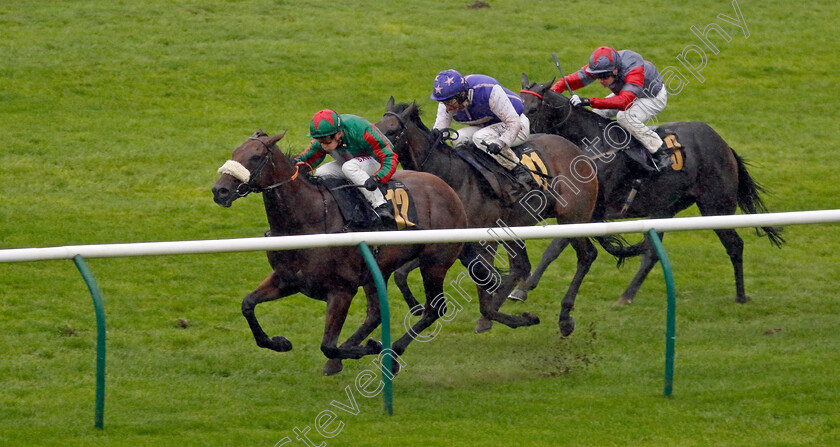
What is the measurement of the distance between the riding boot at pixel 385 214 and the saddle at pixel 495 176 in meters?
1.36

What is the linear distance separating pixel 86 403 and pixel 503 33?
12.2 metres

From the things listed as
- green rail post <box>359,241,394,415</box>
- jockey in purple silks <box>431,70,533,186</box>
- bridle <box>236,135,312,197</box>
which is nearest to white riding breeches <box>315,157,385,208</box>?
bridle <box>236,135,312,197</box>

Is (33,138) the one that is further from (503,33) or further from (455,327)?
(503,33)

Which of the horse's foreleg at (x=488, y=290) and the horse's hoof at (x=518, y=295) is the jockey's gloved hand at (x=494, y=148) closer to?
the horse's foreleg at (x=488, y=290)

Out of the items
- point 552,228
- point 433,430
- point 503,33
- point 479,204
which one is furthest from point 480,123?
point 503,33

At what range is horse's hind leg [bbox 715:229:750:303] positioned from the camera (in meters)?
8.95

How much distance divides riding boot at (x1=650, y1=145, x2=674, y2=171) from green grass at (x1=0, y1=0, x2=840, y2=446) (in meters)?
1.04

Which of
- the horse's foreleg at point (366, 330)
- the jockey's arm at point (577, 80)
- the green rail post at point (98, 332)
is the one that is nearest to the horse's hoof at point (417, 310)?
the horse's foreleg at point (366, 330)

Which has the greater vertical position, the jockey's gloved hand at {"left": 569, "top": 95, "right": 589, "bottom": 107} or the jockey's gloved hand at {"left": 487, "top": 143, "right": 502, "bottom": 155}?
the jockey's gloved hand at {"left": 487, "top": 143, "right": 502, "bottom": 155}

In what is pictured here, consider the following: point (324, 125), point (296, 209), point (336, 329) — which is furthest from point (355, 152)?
point (336, 329)

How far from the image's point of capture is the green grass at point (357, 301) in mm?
5762

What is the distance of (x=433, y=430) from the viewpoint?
545 centimetres

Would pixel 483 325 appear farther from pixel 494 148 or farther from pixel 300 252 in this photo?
pixel 300 252

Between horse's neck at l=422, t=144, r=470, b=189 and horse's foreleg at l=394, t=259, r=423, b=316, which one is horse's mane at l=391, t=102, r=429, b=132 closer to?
horse's neck at l=422, t=144, r=470, b=189
